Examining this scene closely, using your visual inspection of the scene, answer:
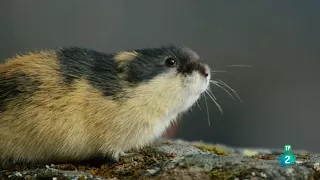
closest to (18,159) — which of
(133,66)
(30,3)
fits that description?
(133,66)

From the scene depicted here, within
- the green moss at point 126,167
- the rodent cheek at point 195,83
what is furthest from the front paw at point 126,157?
the rodent cheek at point 195,83

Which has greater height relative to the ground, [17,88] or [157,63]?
[157,63]

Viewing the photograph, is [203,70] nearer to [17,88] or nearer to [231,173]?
[231,173]

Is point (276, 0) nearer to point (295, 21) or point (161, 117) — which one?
point (295, 21)

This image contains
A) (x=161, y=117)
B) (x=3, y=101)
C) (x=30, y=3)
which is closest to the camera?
(x=3, y=101)

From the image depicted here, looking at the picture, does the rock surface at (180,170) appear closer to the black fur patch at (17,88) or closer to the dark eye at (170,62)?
the black fur patch at (17,88)

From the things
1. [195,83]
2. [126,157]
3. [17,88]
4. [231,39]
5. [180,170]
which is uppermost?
[231,39]

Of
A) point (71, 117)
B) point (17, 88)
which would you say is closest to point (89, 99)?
point (71, 117)
